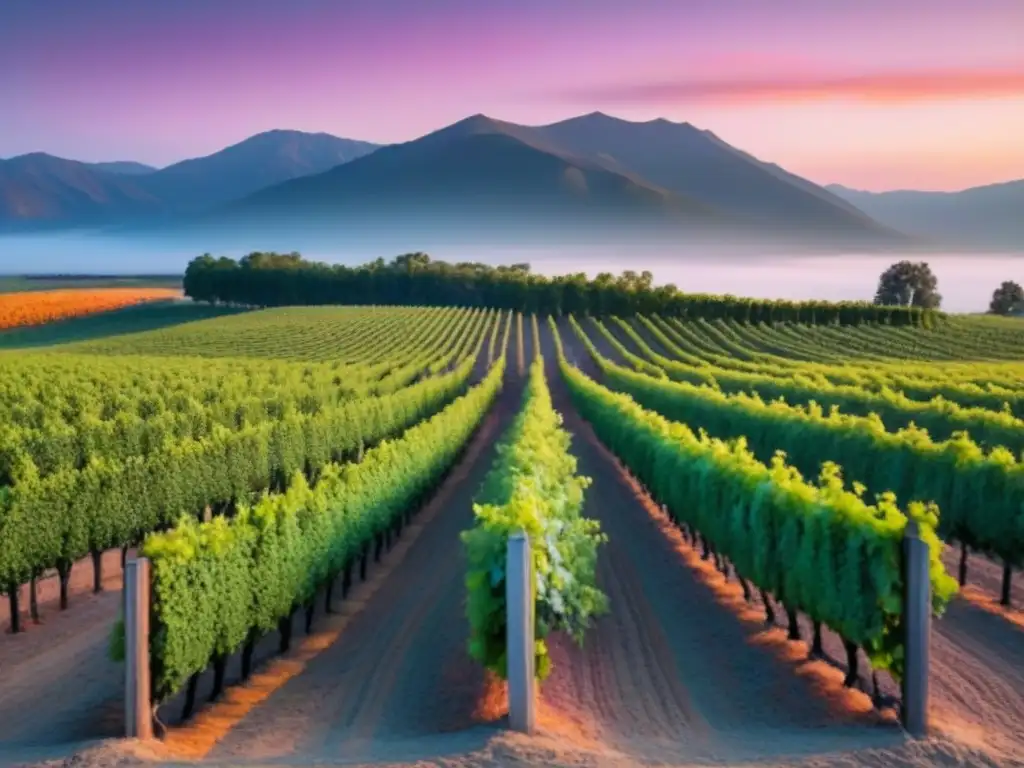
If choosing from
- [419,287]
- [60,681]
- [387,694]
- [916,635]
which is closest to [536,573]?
[387,694]

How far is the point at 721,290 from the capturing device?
140 metres

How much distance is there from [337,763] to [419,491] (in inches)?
624

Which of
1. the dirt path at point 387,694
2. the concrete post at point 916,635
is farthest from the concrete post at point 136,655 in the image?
the concrete post at point 916,635

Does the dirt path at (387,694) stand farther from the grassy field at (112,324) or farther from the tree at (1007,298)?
the tree at (1007,298)

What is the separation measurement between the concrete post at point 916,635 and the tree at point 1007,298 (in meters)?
160

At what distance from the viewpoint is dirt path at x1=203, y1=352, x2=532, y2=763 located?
993 centimetres

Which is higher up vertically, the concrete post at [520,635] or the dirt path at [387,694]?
the concrete post at [520,635]

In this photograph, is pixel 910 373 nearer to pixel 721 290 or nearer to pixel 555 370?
pixel 555 370

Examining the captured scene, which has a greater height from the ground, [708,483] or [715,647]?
[708,483]

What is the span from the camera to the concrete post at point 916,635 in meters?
9.77

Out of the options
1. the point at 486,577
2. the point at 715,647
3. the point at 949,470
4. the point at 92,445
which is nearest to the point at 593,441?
the point at 92,445

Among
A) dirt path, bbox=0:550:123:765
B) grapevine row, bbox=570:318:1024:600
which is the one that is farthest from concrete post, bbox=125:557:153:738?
grapevine row, bbox=570:318:1024:600

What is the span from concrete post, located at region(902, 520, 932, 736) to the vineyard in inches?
Answer: 10.1

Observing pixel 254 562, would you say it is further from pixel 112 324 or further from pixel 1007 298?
pixel 1007 298
